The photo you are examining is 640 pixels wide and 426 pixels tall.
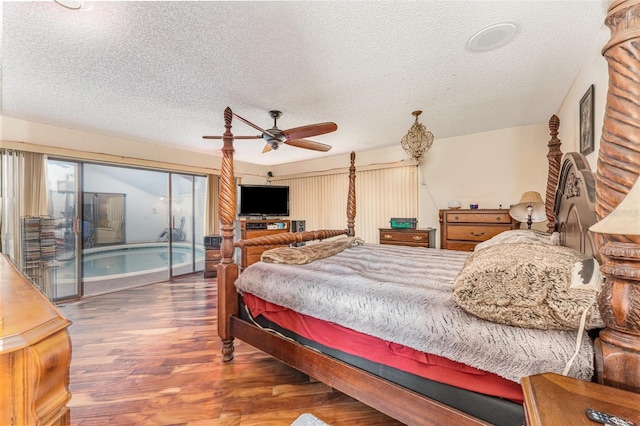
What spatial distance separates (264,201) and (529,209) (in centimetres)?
430

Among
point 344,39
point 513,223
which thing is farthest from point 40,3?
point 513,223

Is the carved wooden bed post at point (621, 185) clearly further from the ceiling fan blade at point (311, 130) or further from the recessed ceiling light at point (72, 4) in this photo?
the recessed ceiling light at point (72, 4)

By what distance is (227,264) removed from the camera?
1993 millimetres

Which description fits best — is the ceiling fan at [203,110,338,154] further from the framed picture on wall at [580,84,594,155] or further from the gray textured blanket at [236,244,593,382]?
the framed picture on wall at [580,84,594,155]

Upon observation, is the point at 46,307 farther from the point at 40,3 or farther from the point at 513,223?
the point at 513,223

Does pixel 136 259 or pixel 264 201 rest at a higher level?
pixel 264 201

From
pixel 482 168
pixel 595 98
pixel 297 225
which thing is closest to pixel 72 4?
pixel 595 98

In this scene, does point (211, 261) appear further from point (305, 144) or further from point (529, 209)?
point (529, 209)

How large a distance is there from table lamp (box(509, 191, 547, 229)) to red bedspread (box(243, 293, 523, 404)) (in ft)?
8.96

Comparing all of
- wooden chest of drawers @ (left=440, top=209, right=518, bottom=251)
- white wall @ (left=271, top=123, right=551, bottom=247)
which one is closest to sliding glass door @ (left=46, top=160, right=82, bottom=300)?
white wall @ (left=271, top=123, right=551, bottom=247)

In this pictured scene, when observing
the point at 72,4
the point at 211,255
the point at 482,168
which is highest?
the point at 72,4

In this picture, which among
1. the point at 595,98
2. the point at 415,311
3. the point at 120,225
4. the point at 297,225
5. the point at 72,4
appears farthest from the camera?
the point at 297,225

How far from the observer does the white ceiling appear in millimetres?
1508

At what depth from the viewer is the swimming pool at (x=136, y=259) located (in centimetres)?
442
